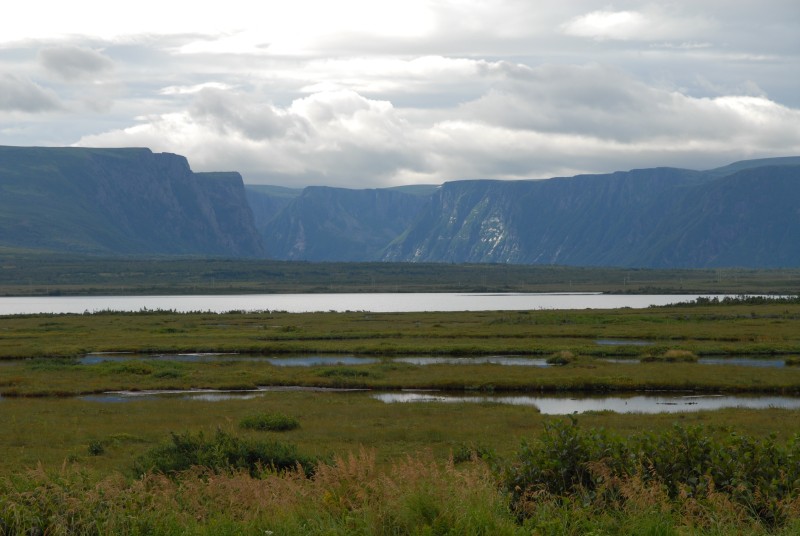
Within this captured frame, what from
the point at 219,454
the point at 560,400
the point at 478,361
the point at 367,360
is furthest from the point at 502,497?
the point at 367,360

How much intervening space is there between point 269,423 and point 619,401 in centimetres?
1906

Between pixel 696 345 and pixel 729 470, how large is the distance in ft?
191

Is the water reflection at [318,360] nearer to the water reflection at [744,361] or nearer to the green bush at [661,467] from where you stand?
the water reflection at [744,361]

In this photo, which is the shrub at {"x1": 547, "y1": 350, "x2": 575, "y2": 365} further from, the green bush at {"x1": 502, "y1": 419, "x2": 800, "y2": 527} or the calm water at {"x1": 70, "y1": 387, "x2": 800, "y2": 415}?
the green bush at {"x1": 502, "y1": 419, "x2": 800, "y2": 527}

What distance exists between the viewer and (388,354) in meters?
71.5

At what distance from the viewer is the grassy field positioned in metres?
13.7

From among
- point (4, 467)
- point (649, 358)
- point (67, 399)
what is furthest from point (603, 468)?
point (649, 358)

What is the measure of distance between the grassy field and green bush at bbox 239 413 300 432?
17 cm

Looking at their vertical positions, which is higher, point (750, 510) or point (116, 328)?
point (750, 510)

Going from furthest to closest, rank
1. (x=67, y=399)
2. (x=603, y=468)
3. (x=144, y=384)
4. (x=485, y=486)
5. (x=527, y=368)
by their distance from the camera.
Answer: (x=527, y=368) → (x=144, y=384) → (x=67, y=399) → (x=603, y=468) → (x=485, y=486)

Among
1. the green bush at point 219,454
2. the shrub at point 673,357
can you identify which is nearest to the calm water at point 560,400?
the shrub at point 673,357

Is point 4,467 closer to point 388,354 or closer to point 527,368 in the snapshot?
point 527,368

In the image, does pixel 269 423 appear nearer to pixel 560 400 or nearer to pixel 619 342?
pixel 560 400

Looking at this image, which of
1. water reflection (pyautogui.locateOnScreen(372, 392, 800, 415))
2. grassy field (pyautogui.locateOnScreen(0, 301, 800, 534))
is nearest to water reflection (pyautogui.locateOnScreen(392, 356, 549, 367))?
grassy field (pyautogui.locateOnScreen(0, 301, 800, 534))
